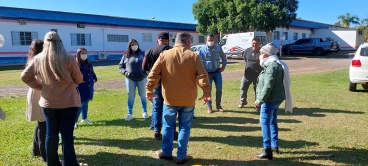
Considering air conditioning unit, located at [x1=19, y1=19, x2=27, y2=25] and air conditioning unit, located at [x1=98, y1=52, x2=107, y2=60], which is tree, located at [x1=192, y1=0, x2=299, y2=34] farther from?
air conditioning unit, located at [x1=19, y1=19, x2=27, y2=25]

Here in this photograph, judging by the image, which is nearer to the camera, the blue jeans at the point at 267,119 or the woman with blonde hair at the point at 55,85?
the woman with blonde hair at the point at 55,85

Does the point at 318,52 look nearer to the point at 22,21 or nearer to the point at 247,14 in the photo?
the point at 247,14

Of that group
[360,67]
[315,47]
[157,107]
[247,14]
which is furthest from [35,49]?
[315,47]

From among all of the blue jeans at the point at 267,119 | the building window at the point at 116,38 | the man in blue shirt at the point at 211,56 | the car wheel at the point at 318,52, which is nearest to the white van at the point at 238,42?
the car wheel at the point at 318,52

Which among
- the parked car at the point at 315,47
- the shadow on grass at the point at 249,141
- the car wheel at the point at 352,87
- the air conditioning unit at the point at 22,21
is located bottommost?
the shadow on grass at the point at 249,141

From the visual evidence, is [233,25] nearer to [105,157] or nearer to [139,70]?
[139,70]

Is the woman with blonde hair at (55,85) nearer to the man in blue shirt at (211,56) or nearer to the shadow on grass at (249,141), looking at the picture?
the shadow on grass at (249,141)

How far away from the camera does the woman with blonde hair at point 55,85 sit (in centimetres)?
320

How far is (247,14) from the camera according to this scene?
27359 millimetres

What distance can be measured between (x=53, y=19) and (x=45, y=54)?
25.0 metres

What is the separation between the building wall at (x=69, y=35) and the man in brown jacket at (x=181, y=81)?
57.7 ft

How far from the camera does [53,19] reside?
25.6 metres

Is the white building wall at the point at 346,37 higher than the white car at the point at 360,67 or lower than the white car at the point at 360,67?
higher

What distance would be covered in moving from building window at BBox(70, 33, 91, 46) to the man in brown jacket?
2559 cm
